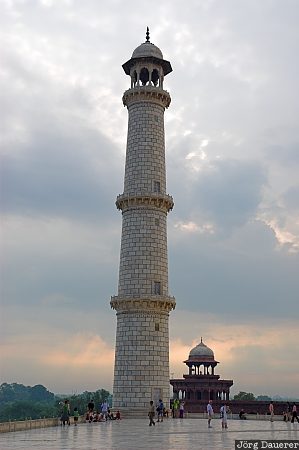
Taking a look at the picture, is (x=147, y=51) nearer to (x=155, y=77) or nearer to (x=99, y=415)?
(x=155, y=77)

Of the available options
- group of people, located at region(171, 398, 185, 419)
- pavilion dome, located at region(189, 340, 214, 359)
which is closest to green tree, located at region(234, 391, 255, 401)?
pavilion dome, located at region(189, 340, 214, 359)

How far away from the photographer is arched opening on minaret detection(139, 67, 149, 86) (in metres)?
49.9

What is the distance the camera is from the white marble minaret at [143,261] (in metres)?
43.5

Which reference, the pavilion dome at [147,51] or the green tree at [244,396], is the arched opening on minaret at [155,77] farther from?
the green tree at [244,396]

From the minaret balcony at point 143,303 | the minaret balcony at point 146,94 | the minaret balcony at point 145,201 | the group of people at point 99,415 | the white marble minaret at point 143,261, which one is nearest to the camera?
the group of people at point 99,415

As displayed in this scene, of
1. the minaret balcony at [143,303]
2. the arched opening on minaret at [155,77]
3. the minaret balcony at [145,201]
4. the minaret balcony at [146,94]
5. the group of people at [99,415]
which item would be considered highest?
the arched opening on minaret at [155,77]

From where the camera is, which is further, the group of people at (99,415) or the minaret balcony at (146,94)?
the minaret balcony at (146,94)

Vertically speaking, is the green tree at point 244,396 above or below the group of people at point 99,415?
above

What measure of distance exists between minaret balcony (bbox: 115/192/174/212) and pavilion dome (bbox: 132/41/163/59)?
1197cm

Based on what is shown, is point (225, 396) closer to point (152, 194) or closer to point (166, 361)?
point (166, 361)

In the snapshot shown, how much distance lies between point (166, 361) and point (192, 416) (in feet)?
21.3

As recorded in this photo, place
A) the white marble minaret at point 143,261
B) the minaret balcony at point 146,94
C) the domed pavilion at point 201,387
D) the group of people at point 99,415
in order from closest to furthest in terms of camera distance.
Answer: the group of people at point 99,415
the white marble minaret at point 143,261
the minaret balcony at point 146,94
the domed pavilion at point 201,387

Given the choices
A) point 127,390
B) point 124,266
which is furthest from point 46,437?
point 124,266

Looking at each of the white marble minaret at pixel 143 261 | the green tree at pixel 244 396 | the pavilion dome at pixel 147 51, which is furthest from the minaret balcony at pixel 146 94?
the green tree at pixel 244 396
